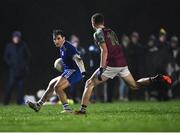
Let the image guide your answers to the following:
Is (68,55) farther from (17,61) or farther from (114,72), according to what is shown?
(17,61)

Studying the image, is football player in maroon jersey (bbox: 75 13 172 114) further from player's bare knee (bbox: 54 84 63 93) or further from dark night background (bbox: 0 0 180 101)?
dark night background (bbox: 0 0 180 101)

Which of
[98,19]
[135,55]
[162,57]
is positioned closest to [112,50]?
[98,19]

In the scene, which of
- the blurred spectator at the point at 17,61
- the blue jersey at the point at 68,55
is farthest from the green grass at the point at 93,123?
the blurred spectator at the point at 17,61

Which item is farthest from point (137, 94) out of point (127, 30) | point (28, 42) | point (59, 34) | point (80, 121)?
point (80, 121)

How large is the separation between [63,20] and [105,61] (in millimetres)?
12180

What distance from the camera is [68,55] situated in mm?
15461

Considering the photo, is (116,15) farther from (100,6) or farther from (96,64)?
(96,64)

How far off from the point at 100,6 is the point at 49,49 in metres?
2.87

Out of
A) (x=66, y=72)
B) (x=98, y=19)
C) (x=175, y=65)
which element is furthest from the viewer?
(x=175, y=65)

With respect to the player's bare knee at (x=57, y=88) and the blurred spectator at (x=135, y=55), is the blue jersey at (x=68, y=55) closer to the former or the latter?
the player's bare knee at (x=57, y=88)

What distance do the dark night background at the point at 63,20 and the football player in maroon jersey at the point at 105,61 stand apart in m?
10.6

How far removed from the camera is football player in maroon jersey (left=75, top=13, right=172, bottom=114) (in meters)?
14.4

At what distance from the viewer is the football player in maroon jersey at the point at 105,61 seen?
14406 millimetres

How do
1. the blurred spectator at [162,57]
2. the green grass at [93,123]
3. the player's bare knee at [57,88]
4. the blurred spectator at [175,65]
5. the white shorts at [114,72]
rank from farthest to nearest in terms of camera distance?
the blurred spectator at [175,65] < the blurred spectator at [162,57] < the player's bare knee at [57,88] < the white shorts at [114,72] < the green grass at [93,123]
